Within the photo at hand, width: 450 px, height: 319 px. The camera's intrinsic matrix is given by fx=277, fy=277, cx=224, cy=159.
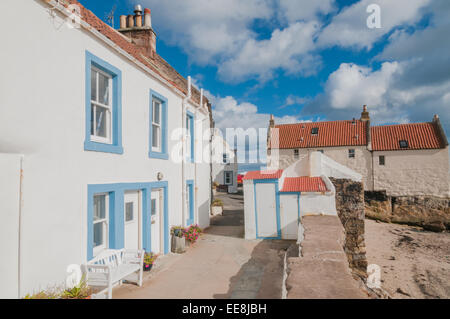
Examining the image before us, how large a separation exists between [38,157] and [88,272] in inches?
97.5

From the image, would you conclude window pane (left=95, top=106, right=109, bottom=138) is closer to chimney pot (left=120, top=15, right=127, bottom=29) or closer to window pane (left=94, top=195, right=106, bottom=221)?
window pane (left=94, top=195, right=106, bottom=221)

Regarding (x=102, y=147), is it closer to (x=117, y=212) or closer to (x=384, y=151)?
(x=117, y=212)

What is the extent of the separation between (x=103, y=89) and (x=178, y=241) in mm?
5671

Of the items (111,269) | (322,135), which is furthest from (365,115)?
(111,269)

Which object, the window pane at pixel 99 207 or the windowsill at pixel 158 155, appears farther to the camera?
the windowsill at pixel 158 155

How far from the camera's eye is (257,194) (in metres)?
12.1

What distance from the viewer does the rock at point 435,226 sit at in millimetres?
26703

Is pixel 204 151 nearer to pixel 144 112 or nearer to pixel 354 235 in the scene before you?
pixel 144 112

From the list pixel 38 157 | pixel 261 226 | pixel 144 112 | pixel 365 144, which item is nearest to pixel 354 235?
pixel 261 226

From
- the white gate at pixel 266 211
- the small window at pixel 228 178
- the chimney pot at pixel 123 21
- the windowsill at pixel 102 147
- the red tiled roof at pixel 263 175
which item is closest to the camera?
the windowsill at pixel 102 147

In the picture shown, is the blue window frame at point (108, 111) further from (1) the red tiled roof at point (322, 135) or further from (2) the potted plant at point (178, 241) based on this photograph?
(1) the red tiled roof at point (322, 135)

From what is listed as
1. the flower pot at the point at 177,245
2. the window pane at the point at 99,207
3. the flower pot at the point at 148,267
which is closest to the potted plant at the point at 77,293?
the window pane at the point at 99,207

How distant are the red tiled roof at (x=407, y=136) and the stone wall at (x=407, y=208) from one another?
18.5 ft
